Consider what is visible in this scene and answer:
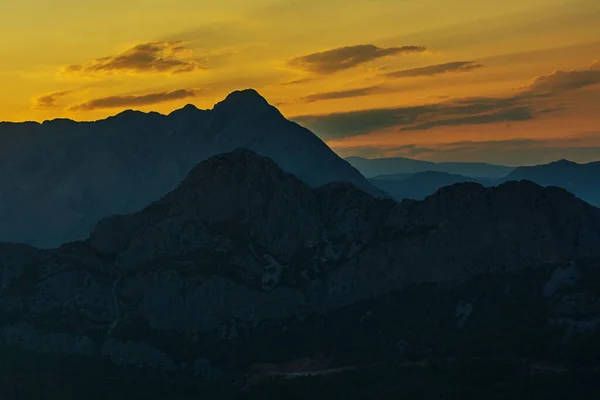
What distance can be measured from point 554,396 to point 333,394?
148 feet

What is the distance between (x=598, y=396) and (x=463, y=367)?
1232 inches

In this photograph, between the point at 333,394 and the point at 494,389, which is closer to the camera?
the point at 494,389

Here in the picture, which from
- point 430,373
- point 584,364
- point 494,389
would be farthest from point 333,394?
point 584,364

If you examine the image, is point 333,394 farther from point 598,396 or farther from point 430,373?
point 598,396

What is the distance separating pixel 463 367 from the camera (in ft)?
649

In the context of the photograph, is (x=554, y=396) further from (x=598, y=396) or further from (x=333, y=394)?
(x=333, y=394)

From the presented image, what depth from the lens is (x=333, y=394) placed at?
19950 centimetres

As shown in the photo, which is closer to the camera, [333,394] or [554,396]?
[554,396]

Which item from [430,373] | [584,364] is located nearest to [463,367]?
[430,373]

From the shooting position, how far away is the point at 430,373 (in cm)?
19925

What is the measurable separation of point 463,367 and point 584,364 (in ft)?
76.5

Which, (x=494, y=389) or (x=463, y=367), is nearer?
(x=494, y=389)

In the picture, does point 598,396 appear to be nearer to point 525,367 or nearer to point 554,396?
point 554,396

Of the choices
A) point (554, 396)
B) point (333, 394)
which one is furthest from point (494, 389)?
point (333, 394)
